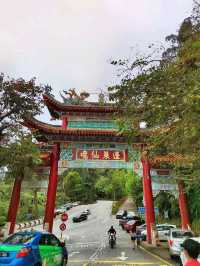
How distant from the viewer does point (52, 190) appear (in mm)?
26828

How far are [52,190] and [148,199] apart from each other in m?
6.54

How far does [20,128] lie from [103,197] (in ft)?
307

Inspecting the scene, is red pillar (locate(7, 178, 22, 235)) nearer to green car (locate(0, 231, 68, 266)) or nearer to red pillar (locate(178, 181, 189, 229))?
red pillar (locate(178, 181, 189, 229))

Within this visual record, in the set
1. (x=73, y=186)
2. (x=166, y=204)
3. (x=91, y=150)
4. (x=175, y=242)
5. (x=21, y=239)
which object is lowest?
(x=21, y=239)

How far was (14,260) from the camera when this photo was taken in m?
11.3

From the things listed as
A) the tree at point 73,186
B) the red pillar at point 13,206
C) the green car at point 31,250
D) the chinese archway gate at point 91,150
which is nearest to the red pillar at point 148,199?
the chinese archway gate at point 91,150

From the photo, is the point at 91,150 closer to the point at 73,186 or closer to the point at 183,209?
the point at 183,209

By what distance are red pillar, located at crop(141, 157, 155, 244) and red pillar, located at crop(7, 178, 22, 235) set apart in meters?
8.55

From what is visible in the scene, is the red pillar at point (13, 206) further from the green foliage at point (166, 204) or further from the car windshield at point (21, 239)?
the green foliage at point (166, 204)

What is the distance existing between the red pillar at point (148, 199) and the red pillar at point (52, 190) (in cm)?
604

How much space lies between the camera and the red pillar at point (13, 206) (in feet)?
85.5

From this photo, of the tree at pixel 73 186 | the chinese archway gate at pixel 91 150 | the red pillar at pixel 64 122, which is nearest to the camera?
the chinese archway gate at pixel 91 150

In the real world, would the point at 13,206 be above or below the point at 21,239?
above

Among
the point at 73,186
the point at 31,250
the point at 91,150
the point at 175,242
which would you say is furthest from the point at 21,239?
the point at 73,186
